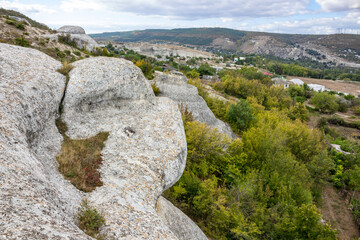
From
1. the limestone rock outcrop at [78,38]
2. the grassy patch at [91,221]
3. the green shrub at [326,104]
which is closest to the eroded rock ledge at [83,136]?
the grassy patch at [91,221]

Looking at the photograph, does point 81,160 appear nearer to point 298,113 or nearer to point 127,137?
point 127,137

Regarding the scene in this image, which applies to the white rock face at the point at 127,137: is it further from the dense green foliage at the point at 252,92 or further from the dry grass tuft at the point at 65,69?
the dense green foliage at the point at 252,92

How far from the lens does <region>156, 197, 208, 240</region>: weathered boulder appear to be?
10.5 m

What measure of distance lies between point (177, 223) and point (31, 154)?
8.04m

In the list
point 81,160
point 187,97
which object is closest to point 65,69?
point 81,160

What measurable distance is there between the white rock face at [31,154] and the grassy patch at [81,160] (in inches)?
14.3

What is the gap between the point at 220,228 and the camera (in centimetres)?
1508

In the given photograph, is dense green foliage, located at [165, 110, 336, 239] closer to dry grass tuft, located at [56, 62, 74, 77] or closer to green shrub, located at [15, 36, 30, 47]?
dry grass tuft, located at [56, 62, 74, 77]

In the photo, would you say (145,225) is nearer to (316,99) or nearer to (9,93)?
(9,93)

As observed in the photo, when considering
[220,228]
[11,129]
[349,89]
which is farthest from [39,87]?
[349,89]

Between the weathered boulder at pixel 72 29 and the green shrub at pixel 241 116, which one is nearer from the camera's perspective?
the green shrub at pixel 241 116

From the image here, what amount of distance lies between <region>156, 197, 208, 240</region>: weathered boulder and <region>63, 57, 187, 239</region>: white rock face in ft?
4.22

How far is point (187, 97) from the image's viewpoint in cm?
2700

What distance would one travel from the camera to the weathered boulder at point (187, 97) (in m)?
26.2
